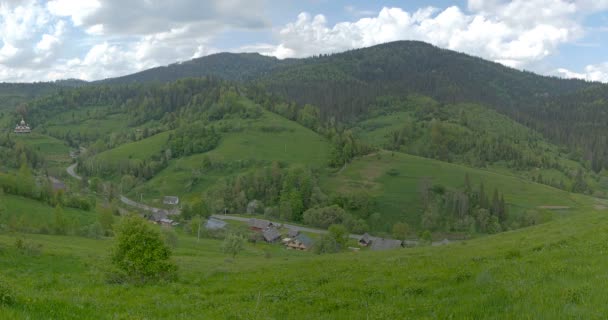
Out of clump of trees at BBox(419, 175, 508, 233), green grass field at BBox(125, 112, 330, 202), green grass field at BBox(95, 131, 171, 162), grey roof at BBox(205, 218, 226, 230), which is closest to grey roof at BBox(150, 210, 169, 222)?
grey roof at BBox(205, 218, 226, 230)

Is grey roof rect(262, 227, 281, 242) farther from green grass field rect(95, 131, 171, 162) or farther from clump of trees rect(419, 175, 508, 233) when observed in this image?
green grass field rect(95, 131, 171, 162)

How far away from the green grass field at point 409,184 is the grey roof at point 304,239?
31.0m

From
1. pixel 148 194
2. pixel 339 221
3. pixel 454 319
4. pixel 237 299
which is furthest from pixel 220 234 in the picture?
pixel 454 319

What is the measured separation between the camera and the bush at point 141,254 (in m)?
23.5

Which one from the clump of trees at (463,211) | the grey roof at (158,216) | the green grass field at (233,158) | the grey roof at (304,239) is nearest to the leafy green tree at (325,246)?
the grey roof at (304,239)

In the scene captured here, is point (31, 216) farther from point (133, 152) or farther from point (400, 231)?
point (133, 152)

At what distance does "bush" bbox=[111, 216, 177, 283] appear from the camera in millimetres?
23500

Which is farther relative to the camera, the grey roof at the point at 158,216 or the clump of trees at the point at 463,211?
the clump of trees at the point at 463,211

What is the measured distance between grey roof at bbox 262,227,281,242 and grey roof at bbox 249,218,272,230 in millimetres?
4787

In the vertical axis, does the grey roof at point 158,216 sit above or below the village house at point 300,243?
above

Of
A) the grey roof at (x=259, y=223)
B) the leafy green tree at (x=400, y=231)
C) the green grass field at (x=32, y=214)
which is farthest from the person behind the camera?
the grey roof at (x=259, y=223)

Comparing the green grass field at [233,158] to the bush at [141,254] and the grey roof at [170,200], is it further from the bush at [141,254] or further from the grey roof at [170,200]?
the bush at [141,254]

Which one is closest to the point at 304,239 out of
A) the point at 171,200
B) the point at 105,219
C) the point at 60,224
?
the point at 105,219

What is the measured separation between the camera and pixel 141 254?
79.4 ft
